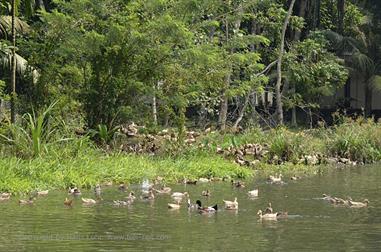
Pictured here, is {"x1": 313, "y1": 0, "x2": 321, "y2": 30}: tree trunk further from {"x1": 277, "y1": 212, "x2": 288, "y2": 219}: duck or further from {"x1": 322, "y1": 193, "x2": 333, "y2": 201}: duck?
{"x1": 277, "y1": 212, "x2": 288, "y2": 219}: duck

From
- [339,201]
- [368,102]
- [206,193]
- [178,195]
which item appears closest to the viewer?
[339,201]

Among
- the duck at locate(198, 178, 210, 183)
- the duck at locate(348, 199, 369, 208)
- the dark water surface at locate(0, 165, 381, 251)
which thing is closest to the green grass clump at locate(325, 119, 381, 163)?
the duck at locate(198, 178, 210, 183)

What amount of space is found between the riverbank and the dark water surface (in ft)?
3.29

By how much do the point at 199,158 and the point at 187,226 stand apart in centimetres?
845

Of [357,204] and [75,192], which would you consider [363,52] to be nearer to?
[357,204]

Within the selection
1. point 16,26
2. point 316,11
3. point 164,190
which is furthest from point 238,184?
point 316,11

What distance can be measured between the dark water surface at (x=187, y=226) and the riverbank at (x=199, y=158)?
1004mm

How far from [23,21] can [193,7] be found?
6.28 metres

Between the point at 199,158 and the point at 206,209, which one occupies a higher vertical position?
the point at 206,209

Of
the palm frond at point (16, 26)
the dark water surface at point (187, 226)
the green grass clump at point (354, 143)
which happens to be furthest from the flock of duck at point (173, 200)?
the palm frond at point (16, 26)

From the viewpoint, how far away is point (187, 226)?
1097 cm

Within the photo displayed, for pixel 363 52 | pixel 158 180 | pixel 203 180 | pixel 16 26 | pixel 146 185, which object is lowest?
pixel 203 180

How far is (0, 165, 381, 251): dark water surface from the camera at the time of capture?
9.52 metres

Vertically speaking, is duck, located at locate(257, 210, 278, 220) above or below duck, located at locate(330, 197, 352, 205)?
above
